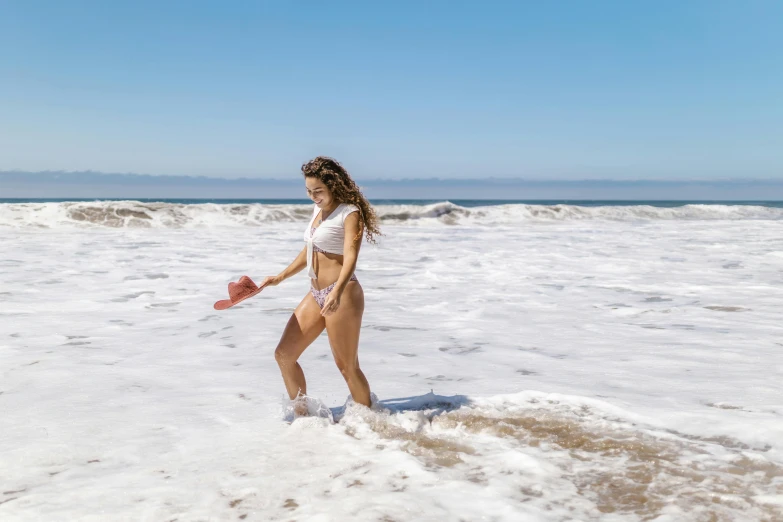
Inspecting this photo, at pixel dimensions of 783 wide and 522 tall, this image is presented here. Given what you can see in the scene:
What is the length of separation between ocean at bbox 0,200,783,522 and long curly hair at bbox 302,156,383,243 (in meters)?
1.26

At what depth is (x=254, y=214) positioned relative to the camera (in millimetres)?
30328

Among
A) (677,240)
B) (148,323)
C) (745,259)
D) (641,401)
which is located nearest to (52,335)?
(148,323)

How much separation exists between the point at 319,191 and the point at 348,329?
0.86m

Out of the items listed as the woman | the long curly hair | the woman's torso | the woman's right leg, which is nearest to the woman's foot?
the woman

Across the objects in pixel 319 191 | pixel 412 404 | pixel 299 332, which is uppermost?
pixel 319 191

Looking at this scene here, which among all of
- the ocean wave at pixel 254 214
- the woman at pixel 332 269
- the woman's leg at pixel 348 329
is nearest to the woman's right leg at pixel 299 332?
the woman at pixel 332 269

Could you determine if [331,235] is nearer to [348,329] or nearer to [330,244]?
[330,244]

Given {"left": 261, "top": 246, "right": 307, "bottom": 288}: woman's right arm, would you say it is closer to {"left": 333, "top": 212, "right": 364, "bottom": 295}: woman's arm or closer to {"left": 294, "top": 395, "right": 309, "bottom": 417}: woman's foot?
{"left": 333, "top": 212, "right": 364, "bottom": 295}: woman's arm

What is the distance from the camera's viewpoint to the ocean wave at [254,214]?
1000 inches

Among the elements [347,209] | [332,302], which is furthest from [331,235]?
[332,302]

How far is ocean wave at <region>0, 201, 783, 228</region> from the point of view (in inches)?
1000

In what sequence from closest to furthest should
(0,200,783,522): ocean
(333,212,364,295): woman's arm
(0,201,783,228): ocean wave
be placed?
(0,200,783,522): ocean, (333,212,364,295): woman's arm, (0,201,783,228): ocean wave

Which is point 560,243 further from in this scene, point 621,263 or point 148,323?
point 148,323

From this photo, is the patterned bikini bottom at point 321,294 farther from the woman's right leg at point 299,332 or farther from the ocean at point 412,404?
the ocean at point 412,404
